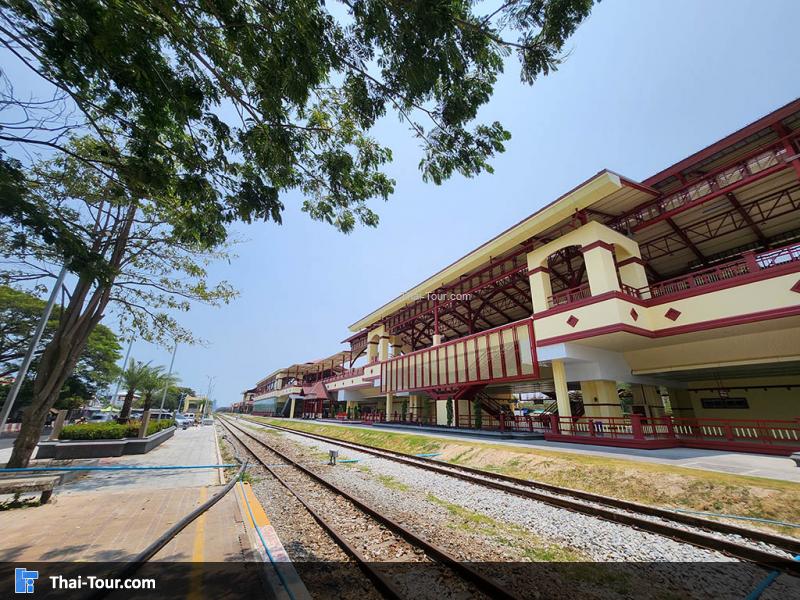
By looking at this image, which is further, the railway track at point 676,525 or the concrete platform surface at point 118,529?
the railway track at point 676,525

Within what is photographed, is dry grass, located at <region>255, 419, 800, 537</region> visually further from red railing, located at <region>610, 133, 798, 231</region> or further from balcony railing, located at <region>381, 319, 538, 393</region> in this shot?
red railing, located at <region>610, 133, 798, 231</region>

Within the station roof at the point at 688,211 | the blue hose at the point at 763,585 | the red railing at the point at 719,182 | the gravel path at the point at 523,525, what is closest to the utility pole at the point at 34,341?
the gravel path at the point at 523,525

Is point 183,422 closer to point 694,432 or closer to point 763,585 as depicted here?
point 694,432

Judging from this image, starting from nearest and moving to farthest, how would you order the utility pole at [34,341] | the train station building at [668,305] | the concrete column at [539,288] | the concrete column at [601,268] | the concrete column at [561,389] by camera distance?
the utility pole at [34,341] < the train station building at [668,305] < the concrete column at [601,268] < the concrete column at [561,389] < the concrete column at [539,288]

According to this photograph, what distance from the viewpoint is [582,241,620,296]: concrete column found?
48.9ft

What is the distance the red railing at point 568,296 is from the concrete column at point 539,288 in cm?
37

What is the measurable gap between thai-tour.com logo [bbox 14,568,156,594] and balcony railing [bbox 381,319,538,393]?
1763cm

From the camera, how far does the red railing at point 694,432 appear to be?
12398 mm

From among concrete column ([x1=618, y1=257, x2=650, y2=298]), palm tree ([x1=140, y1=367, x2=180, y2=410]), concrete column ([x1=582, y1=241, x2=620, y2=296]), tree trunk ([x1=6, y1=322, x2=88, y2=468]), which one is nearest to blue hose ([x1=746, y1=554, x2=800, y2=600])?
concrete column ([x1=582, y1=241, x2=620, y2=296])

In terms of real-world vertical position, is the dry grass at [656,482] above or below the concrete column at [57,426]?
below

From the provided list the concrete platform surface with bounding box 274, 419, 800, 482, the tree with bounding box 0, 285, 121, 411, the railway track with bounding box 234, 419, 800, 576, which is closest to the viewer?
the railway track with bounding box 234, 419, 800, 576

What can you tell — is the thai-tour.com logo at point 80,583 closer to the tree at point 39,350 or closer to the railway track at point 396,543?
the railway track at point 396,543

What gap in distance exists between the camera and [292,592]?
330 centimetres

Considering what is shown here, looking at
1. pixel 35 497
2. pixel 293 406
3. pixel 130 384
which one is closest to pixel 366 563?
pixel 35 497
